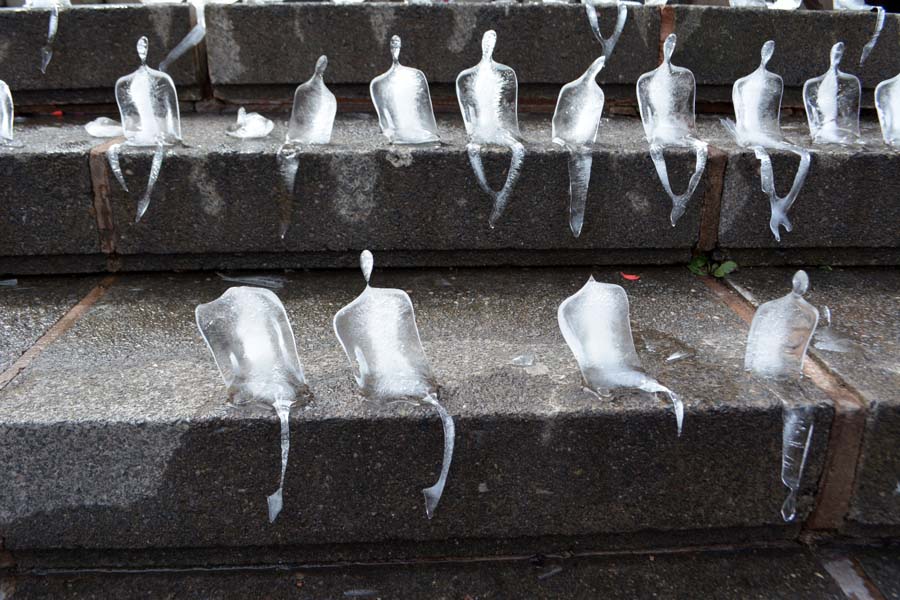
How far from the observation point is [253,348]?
1.15 m

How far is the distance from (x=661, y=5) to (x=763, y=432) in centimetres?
147

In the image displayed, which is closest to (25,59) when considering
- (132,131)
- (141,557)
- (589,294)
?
(132,131)

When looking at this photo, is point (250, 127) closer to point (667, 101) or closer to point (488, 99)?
point (488, 99)

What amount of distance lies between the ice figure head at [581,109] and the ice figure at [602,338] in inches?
21.0

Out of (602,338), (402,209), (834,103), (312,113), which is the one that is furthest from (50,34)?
(834,103)

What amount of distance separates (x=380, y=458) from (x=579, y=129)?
965 millimetres

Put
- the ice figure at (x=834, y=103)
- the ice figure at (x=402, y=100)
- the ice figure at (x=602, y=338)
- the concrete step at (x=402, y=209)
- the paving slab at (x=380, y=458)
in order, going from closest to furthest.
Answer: the paving slab at (x=380, y=458), the ice figure at (x=602, y=338), the concrete step at (x=402, y=209), the ice figure at (x=402, y=100), the ice figure at (x=834, y=103)

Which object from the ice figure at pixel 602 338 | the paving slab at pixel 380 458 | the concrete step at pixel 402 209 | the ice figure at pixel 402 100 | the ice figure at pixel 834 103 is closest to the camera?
the paving slab at pixel 380 458

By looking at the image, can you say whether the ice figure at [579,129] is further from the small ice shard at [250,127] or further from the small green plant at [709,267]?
the small ice shard at [250,127]

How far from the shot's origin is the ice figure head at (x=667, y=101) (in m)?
1.68

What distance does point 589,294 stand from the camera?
121 cm

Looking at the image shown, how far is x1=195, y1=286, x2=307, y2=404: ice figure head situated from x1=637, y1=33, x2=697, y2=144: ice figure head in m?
1.06

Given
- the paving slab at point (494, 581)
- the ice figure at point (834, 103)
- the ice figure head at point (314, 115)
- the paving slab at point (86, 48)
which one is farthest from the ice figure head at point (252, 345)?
the ice figure at point (834, 103)

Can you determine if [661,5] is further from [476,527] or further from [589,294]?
[476,527]
